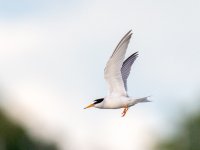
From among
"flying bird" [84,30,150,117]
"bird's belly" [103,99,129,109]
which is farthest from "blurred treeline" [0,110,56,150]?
"bird's belly" [103,99,129,109]

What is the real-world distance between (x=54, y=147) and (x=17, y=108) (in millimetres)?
7078

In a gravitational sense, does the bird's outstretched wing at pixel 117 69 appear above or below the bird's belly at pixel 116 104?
above

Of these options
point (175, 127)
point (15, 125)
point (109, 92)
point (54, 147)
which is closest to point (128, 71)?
point (109, 92)

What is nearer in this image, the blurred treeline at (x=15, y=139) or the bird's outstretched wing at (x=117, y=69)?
the bird's outstretched wing at (x=117, y=69)

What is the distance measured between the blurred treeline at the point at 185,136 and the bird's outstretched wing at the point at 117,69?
18359 millimetres

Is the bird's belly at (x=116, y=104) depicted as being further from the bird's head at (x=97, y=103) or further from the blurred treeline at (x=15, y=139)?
the blurred treeline at (x=15, y=139)

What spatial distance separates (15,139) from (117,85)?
136 feet

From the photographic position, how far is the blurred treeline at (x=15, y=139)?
6944cm

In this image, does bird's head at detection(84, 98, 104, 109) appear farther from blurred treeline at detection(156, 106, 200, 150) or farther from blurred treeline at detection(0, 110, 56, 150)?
blurred treeline at detection(0, 110, 56, 150)

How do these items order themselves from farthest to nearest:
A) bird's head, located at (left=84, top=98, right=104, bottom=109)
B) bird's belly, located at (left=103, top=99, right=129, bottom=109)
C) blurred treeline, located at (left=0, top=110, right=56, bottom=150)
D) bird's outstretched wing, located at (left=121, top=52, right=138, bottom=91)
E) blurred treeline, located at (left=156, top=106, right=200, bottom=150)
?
blurred treeline, located at (left=0, top=110, right=56, bottom=150) → blurred treeline, located at (left=156, top=106, right=200, bottom=150) → bird's outstretched wing, located at (left=121, top=52, right=138, bottom=91) → bird's head, located at (left=84, top=98, right=104, bottom=109) → bird's belly, located at (left=103, top=99, right=129, bottom=109)

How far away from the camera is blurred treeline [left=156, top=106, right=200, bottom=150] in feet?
174

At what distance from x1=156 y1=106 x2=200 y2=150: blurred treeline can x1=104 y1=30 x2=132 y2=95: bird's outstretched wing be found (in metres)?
18.4

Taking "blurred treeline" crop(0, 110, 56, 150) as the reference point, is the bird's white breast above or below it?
above

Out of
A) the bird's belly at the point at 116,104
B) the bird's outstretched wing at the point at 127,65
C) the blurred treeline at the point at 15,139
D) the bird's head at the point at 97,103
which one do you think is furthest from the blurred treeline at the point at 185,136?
the bird's belly at the point at 116,104
